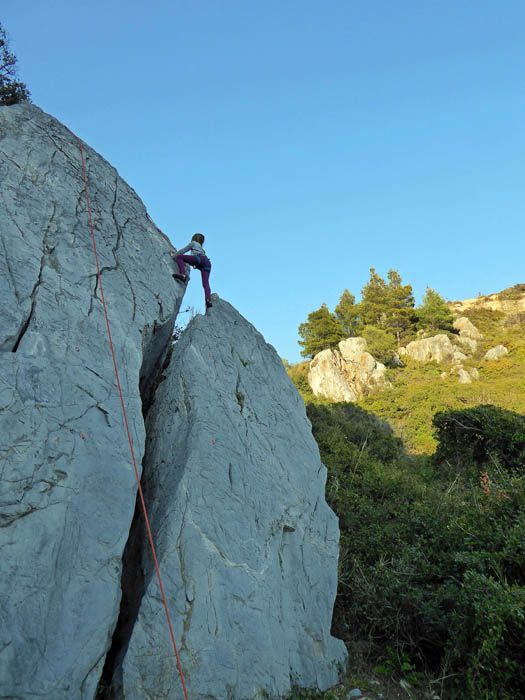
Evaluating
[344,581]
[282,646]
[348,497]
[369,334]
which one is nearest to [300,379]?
[369,334]

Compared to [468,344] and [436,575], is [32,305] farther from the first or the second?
[468,344]

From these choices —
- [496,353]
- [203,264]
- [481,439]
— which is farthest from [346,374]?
[203,264]

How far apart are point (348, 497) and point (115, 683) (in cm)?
627

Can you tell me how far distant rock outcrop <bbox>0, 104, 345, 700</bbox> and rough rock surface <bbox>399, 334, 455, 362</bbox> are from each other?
29316mm

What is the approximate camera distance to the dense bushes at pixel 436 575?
204 inches

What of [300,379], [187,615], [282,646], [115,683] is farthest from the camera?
[300,379]

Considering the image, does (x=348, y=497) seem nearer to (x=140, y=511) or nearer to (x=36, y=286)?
(x=140, y=511)

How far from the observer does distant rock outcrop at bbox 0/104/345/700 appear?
159 inches

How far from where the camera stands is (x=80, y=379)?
4.87 m

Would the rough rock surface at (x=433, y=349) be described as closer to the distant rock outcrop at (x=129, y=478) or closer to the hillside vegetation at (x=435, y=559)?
the hillside vegetation at (x=435, y=559)

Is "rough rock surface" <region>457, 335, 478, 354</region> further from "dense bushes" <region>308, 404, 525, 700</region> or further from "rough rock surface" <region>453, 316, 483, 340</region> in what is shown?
"dense bushes" <region>308, 404, 525, 700</region>

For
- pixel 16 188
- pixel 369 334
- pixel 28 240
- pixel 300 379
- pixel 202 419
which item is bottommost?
pixel 202 419

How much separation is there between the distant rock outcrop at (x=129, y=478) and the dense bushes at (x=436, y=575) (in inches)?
41.6

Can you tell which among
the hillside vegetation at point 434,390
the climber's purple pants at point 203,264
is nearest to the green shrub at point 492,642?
the climber's purple pants at point 203,264
